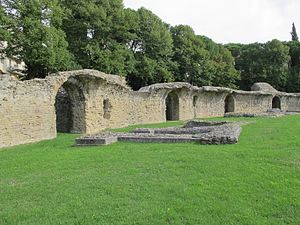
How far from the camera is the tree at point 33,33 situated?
21453 millimetres

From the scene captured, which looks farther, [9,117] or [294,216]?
[9,117]

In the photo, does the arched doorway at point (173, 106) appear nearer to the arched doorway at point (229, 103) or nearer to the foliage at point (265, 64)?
the arched doorway at point (229, 103)

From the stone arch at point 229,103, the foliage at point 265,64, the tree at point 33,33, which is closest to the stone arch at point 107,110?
the tree at point 33,33

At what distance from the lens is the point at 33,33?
2138 cm

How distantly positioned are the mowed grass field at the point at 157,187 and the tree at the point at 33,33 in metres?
13.0

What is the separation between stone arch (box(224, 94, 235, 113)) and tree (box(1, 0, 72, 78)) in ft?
63.3

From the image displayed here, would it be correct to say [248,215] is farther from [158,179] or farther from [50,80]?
[50,80]

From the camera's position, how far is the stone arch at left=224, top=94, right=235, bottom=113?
3584 cm

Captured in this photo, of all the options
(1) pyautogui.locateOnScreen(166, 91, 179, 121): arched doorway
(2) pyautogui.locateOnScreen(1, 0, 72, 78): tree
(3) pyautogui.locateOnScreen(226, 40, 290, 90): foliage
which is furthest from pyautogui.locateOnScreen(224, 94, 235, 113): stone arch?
(2) pyautogui.locateOnScreen(1, 0, 72, 78): tree

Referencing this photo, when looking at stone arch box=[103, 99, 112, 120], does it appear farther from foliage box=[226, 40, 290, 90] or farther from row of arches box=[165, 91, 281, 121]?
foliage box=[226, 40, 290, 90]

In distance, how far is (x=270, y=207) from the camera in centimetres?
556

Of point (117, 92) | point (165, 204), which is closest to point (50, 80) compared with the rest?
point (117, 92)

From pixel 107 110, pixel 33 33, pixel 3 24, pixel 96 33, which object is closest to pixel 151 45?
pixel 96 33

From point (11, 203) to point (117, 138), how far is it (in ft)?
23.5
